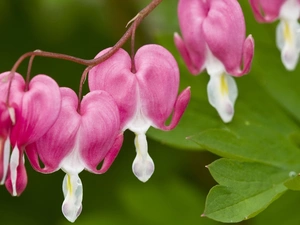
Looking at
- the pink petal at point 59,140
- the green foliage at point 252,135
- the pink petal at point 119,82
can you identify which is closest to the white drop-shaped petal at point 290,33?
the green foliage at point 252,135

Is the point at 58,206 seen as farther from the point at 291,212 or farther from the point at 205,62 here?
the point at 205,62

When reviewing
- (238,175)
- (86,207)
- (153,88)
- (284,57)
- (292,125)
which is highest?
(153,88)

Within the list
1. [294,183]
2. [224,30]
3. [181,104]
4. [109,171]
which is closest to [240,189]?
[294,183]

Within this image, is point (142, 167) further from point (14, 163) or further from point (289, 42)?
point (289, 42)

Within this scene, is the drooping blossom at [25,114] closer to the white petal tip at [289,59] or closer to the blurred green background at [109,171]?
the white petal tip at [289,59]

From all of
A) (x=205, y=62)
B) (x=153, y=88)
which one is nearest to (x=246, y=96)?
(x=205, y=62)
